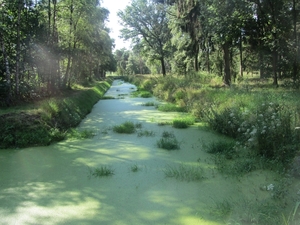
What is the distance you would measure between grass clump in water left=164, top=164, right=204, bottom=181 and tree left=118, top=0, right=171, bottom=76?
61.3ft

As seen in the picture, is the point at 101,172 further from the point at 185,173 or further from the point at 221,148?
the point at 221,148

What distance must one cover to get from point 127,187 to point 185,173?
0.74 meters

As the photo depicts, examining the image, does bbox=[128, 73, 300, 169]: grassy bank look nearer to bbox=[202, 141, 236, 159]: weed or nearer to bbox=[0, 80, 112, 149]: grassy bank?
bbox=[202, 141, 236, 159]: weed

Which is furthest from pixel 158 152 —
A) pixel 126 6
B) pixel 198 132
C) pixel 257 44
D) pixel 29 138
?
pixel 126 6

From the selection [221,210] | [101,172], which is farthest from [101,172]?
[221,210]

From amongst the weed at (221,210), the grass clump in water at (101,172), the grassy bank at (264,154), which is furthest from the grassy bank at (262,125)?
the grass clump in water at (101,172)

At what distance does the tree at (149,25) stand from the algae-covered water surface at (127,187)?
59.1ft

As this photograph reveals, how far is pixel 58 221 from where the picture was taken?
2213 mm

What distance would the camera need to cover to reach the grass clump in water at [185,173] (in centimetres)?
299

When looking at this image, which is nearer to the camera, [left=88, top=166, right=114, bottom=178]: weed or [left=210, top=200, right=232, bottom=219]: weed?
[left=210, top=200, right=232, bottom=219]: weed

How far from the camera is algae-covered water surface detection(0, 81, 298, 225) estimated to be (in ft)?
7.31

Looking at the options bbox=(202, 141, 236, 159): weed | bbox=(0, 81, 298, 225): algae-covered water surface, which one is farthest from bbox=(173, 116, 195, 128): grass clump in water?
bbox=(202, 141, 236, 159): weed

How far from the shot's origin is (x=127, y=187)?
9.43ft

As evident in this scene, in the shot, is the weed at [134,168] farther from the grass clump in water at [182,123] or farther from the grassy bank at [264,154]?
the grass clump in water at [182,123]
